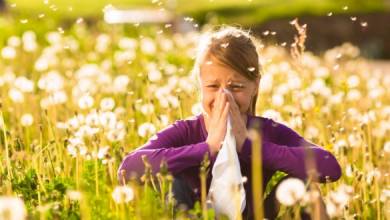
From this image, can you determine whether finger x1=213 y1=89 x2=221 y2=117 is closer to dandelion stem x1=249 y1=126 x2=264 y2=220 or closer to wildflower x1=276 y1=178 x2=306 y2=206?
dandelion stem x1=249 y1=126 x2=264 y2=220

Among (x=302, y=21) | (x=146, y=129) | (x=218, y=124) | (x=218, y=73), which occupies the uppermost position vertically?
(x=218, y=73)

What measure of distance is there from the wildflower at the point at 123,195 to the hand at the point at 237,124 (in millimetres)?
436

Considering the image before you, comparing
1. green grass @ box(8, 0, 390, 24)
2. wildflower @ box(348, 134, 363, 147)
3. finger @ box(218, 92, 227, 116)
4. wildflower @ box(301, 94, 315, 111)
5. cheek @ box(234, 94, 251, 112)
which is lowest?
green grass @ box(8, 0, 390, 24)

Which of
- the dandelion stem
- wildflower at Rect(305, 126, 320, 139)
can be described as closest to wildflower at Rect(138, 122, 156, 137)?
wildflower at Rect(305, 126, 320, 139)

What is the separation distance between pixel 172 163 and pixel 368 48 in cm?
1057

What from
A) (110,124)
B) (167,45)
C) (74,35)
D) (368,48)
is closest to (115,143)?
(110,124)

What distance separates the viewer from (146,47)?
7.58m

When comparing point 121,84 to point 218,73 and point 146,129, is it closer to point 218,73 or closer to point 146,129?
point 146,129

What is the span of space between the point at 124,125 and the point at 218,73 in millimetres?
1277

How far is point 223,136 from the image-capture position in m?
3.00

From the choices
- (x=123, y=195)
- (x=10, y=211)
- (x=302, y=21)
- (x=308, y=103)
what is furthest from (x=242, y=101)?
(x=302, y=21)

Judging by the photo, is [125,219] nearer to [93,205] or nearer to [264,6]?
[93,205]

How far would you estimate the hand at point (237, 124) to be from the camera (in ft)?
9.94

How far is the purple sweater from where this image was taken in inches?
120
